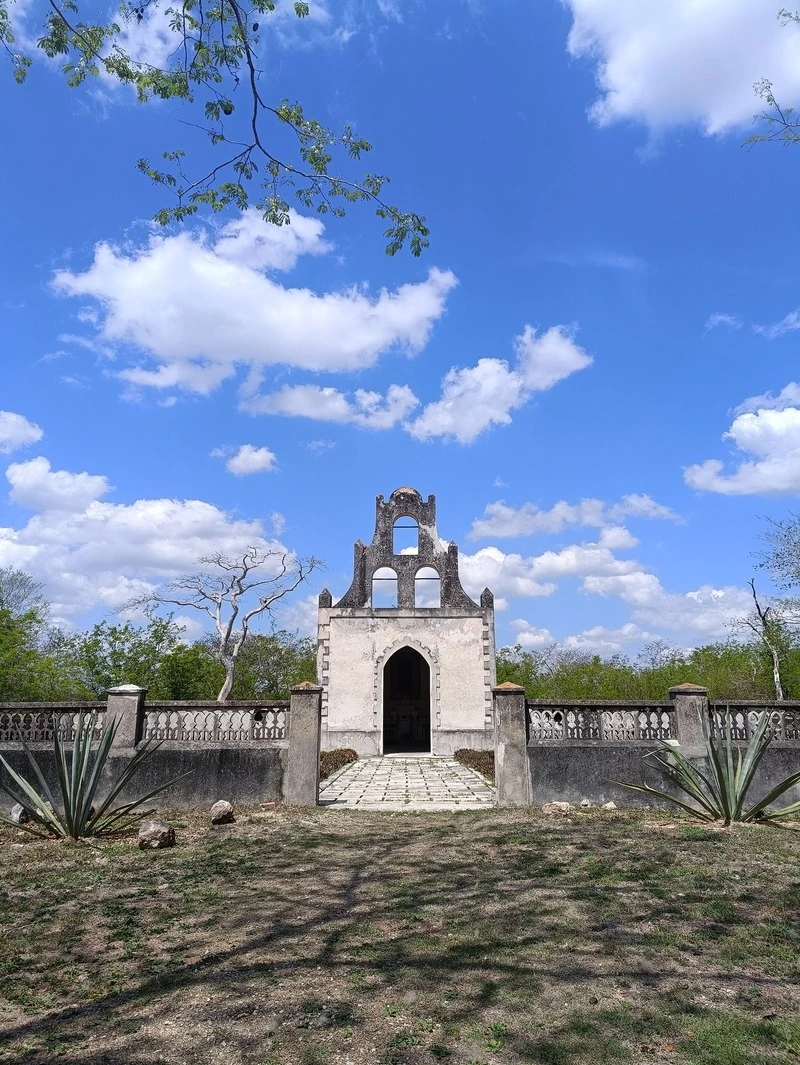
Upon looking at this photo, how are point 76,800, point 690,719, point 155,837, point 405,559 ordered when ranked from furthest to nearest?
point 405,559, point 690,719, point 76,800, point 155,837

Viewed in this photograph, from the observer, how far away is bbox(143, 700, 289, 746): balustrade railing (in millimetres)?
9242

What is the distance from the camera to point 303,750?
9.24 metres

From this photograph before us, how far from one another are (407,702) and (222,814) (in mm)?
21151

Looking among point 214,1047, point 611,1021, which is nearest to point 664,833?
point 611,1021

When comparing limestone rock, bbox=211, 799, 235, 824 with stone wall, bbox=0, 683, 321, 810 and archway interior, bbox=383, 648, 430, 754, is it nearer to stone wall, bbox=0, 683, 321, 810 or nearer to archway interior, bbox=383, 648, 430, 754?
stone wall, bbox=0, 683, 321, 810

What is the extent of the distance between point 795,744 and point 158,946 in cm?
835

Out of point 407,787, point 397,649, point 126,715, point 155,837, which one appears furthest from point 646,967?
point 397,649

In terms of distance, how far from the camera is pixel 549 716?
9.49m

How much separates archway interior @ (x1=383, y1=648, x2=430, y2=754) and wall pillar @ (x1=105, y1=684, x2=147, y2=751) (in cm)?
1842

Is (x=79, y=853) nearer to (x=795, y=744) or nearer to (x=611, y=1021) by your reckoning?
(x=611, y=1021)

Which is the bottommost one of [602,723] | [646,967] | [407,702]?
[646,967]

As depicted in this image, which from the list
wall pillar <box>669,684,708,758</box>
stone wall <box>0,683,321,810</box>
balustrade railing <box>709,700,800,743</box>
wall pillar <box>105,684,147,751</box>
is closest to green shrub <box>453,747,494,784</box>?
wall pillar <box>669,684,708,758</box>

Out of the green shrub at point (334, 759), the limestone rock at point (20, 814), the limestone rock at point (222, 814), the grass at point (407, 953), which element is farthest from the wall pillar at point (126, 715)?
the green shrub at point (334, 759)

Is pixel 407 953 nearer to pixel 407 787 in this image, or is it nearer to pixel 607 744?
pixel 607 744
